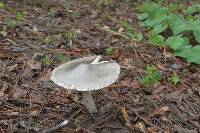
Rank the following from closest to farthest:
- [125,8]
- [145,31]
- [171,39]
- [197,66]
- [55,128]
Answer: [55,128], [197,66], [171,39], [145,31], [125,8]

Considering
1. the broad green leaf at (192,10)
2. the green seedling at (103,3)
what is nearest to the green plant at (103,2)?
the green seedling at (103,3)

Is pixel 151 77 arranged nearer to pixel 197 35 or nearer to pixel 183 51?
pixel 183 51

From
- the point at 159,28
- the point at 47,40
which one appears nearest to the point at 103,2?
the point at 159,28

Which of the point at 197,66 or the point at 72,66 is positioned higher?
the point at 72,66

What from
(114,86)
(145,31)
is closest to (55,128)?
(114,86)

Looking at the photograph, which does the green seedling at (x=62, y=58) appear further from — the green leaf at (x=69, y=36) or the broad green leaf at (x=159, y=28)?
the broad green leaf at (x=159, y=28)

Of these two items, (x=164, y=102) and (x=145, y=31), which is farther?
(x=145, y=31)

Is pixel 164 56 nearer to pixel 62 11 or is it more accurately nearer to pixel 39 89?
pixel 39 89
